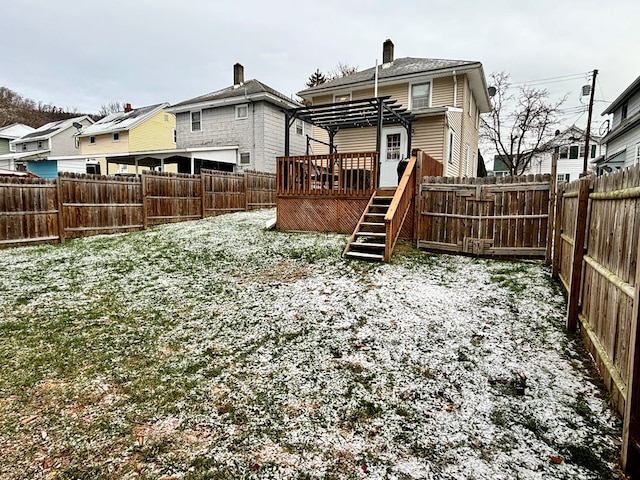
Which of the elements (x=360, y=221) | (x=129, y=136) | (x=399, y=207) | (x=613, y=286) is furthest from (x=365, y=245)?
(x=129, y=136)

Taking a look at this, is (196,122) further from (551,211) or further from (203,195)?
(551,211)

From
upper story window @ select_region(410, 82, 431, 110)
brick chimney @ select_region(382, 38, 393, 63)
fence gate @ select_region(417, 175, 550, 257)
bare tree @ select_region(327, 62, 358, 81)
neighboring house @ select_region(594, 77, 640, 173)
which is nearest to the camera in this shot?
fence gate @ select_region(417, 175, 550, 257)

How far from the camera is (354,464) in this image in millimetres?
2195

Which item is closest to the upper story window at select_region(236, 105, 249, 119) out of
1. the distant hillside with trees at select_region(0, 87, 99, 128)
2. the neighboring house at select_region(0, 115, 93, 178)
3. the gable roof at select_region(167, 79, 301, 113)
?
the gable roof at select_region(167, 79, 301, 113)

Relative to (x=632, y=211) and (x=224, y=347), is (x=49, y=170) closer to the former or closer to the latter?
(x=224, y=347)

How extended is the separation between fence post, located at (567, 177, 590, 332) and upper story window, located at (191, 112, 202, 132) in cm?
2070

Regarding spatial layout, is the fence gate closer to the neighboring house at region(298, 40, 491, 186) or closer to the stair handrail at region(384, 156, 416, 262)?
the stair handrail at region(384, 156, 416, 262)

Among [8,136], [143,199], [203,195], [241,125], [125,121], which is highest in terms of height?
[8,136]

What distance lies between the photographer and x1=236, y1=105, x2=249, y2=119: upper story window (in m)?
18.9

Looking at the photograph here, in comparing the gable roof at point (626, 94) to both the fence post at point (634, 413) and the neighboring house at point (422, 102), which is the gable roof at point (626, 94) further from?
the fence post at point (634, 413)

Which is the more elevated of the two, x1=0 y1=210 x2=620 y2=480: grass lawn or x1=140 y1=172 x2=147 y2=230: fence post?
x1=140 y1=172 x2=147 y2=230: fence post

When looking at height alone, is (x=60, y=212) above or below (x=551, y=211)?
below

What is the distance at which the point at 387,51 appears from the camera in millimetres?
17172

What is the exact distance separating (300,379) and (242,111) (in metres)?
18.5
